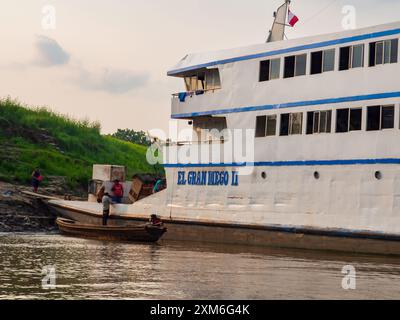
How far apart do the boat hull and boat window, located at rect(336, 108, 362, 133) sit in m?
3.01

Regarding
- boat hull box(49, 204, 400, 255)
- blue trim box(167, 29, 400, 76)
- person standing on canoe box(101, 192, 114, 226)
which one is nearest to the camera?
boat hull box(49, 204, 400, 255)

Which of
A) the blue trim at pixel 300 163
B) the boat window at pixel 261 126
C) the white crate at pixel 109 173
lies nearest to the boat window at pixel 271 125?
the boat window at pixel 261 126

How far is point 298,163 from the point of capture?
22359mm

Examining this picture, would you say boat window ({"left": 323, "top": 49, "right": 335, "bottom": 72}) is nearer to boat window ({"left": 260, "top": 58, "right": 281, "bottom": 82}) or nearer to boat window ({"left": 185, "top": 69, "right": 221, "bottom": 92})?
boat window ({"left": 260, "top": 58, "right": 281, "bottom": 82})

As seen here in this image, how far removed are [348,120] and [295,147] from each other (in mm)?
2001

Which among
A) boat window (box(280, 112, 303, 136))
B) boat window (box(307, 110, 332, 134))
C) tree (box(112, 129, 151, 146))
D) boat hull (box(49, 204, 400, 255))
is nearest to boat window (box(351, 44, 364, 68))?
boat window (box(307, 110, 332, 134))

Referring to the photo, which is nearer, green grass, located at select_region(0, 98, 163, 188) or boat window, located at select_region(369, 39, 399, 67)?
boat window, located at select_region(369, 39, 399, 67)

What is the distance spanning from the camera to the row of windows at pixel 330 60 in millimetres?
20656

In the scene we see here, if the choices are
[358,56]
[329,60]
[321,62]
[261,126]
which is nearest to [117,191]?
[261,126]

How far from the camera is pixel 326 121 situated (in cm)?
2192

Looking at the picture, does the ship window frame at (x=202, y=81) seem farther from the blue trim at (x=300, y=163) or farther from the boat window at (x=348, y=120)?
the boat window at (x=348, y=120)

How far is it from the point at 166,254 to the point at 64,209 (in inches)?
385

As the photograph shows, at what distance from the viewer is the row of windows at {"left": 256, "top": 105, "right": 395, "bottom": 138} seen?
67.5 ft

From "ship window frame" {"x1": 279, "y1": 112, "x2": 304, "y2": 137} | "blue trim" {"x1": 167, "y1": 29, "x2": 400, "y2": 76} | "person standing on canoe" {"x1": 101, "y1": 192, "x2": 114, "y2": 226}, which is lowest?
"person standing on canoe" {"x1": 101, "y1": 192, "x2": 114, "y2": 226}
